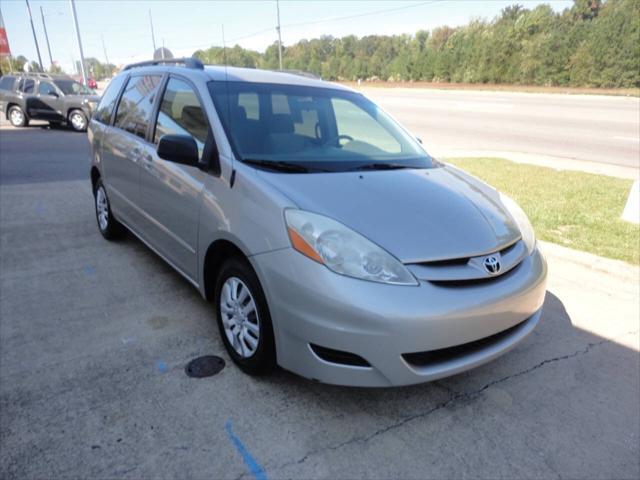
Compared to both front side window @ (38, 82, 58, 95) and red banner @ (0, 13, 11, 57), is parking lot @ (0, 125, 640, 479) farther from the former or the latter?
red banner @ (0, 13, 11, 57)

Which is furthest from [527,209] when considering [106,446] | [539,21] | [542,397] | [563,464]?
[539,21]

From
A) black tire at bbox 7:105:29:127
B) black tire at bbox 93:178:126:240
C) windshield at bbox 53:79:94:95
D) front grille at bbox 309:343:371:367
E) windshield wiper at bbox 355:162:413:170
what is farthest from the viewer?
black tire at bbox 7:105:29:127

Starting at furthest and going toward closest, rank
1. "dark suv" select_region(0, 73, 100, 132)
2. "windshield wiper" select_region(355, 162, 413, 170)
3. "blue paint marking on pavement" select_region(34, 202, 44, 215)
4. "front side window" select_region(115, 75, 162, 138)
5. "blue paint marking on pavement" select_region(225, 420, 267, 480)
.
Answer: "dark suv" select_region(0, 73, 100, 132), "blue paint marking on pavement" select_region(34, 202, 44, 215), "front side window" select_region(115, 75, 162, 138), "windshield wiper" select_region(355, 162, 413, 170), "blue paint marking on pavement" select_region(225, 420, 267, 480)

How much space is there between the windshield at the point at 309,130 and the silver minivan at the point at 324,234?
0.01 meters

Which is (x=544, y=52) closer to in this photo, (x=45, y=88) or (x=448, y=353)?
(x=45, y=88)

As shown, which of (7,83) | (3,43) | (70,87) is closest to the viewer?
(70,87)

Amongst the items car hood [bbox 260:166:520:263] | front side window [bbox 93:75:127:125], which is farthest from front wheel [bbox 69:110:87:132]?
car hood [bbox 260:166:520:263]

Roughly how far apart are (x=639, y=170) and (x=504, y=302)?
8.85 metres

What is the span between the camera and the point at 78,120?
15844 mm

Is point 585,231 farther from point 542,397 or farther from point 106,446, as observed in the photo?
point 106,446

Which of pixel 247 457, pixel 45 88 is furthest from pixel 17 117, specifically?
pixel 247 457

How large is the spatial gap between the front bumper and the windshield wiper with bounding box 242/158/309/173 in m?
0.58

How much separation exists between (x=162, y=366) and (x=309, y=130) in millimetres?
1866

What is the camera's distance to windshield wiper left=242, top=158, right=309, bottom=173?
8.66ft
